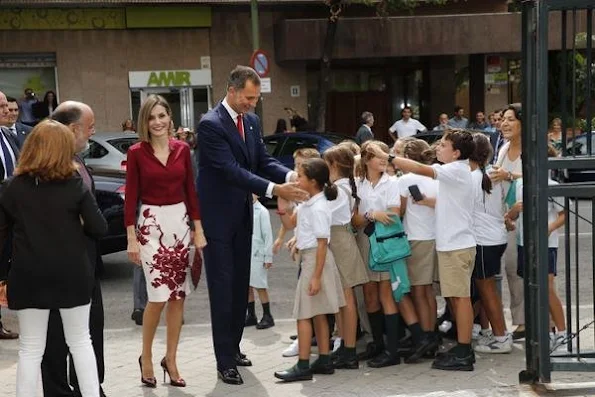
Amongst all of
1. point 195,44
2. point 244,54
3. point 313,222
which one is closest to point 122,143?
point 313,222

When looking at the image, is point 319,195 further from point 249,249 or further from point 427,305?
point 427,305

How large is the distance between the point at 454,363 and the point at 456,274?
24.4 inches

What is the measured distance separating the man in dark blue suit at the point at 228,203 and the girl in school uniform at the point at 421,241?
91 cm

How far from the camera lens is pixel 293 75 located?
995 inches

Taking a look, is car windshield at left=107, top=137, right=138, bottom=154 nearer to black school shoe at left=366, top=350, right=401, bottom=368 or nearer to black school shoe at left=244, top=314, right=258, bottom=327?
black school shoe at left=244, top=314, right=258, bottom=327

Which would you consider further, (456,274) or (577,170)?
(456,274)

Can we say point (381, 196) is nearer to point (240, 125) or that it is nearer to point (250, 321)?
point (240, 125)

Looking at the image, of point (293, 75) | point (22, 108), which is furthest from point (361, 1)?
point (22, 108)

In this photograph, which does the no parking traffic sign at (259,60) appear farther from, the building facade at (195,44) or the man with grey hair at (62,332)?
the man with grey hair at (62,332)

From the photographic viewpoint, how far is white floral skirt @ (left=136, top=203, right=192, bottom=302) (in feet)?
18.7

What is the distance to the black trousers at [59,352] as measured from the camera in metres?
5.13

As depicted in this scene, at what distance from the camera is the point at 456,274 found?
5.95 metres

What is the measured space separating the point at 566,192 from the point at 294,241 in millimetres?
2024

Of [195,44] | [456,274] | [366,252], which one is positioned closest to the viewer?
[456,274]
